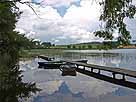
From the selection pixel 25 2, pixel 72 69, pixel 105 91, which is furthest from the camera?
pixel 72 69

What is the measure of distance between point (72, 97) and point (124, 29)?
53.1ft

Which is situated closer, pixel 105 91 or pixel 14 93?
pixel 14 93

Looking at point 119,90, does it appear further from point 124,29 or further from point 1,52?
point 124,29

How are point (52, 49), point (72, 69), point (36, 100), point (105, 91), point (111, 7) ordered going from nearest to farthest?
point (111, 7) → point (36, 100) → point (105, 91) → point (72, 69) → point (52, 49)

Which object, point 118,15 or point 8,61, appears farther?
point 8,61

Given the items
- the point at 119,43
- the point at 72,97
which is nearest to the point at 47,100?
the point at 72,97

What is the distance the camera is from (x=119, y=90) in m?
24.0

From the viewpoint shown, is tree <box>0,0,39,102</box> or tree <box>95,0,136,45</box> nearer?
tree <box>95,0,136,45</box>

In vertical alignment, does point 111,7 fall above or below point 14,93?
above

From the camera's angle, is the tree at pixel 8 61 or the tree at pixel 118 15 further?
the tree at pixel 8 61

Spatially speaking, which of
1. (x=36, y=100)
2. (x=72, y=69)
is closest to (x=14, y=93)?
(x=36, y=100)

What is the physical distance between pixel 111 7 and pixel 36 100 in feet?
49.9

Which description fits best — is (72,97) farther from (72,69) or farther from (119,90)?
(72,69)

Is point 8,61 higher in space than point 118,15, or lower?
lower
